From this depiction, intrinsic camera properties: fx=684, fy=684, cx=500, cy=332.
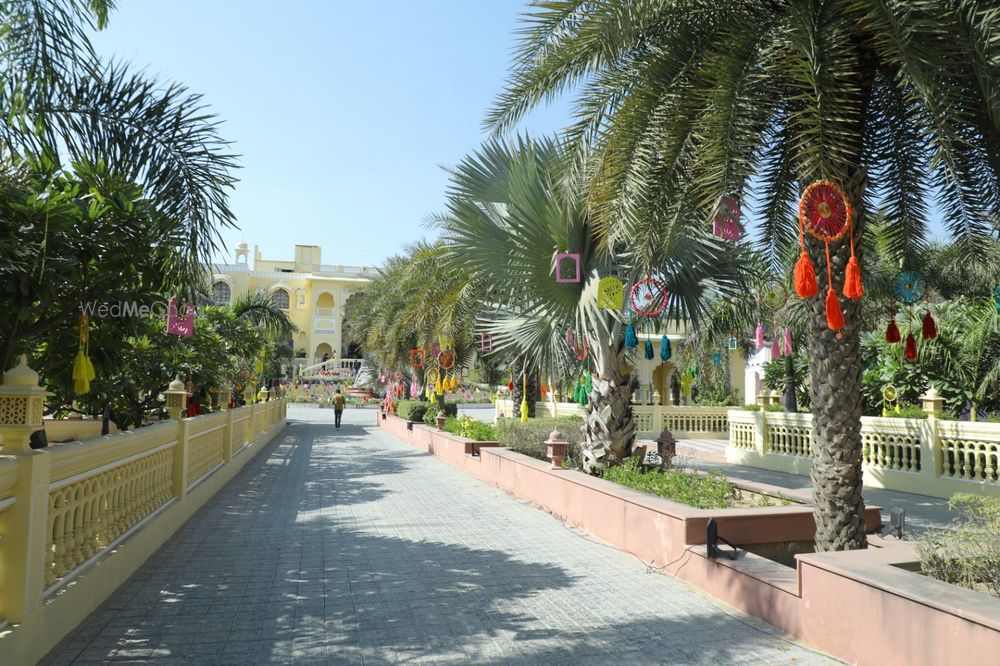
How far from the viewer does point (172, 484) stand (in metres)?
7.66

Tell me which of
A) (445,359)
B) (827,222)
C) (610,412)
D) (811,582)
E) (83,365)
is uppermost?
(827,222)

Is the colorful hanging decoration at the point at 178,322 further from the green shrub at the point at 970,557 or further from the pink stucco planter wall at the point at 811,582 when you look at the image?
the green shrub at the point at 970,557

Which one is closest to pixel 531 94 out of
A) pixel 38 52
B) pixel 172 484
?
pixel 38 52

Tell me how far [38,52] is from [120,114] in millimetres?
706

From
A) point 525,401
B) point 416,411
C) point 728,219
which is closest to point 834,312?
point 728,219

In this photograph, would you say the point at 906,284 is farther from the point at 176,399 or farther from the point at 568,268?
the point at 176,399

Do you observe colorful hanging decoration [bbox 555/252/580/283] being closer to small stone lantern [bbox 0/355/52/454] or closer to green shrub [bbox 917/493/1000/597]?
green shrub [bbox 917/493/1000/597]

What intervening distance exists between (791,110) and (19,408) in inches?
236

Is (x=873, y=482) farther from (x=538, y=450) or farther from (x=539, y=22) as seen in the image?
(x=539, y=22)

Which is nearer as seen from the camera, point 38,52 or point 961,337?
point 38,52

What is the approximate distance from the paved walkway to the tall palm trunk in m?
1.18

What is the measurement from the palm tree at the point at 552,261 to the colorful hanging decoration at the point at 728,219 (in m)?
2.06

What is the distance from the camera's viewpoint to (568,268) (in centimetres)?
800

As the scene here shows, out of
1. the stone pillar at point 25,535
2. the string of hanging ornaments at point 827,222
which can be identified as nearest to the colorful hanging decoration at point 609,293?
the string of hanging ornaments at point 827,222
